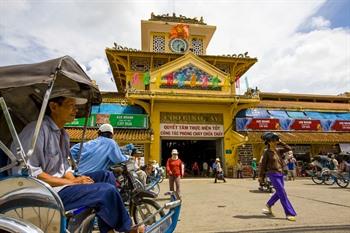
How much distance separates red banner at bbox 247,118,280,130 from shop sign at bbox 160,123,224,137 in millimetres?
2213

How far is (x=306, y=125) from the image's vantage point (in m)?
22.7

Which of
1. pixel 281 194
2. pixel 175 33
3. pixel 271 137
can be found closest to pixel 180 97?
pixel 175 33

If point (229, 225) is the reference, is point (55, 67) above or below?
above

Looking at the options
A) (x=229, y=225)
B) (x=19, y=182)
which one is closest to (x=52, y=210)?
(x=19, y=182)

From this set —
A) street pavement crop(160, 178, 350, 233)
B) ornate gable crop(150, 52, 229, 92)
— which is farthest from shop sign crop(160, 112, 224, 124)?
street pavement crop(160, 178, 350, 233)

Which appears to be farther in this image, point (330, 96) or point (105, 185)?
point (330, 96)

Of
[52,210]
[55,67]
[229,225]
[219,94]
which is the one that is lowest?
[229,225]

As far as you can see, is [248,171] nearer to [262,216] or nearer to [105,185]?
[262,216]

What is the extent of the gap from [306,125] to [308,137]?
1165mm

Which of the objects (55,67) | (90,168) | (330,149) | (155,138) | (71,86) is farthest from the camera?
(330,149)

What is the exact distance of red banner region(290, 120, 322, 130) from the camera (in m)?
22.5

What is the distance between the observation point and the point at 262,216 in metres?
6.46

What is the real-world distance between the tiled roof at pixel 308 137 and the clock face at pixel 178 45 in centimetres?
854

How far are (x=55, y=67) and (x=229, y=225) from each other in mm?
4238
